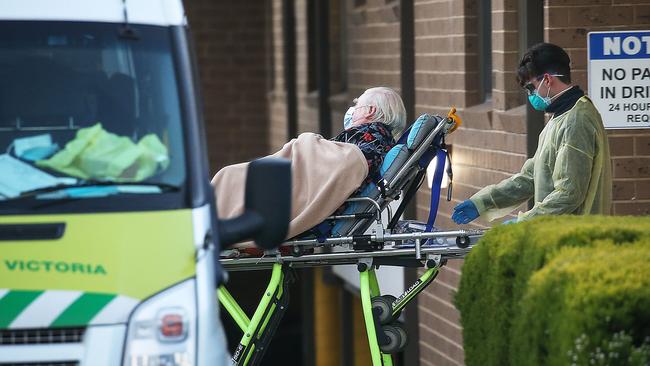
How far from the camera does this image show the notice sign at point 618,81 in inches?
342

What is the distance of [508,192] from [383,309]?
→ 3.04 ft

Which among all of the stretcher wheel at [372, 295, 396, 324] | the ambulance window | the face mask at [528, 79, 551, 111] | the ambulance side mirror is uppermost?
the ambulance window

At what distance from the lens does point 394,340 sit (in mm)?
9070

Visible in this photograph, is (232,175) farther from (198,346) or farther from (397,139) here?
(198,346)

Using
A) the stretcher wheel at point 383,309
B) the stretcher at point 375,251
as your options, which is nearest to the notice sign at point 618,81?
the stretcher at point 375,251

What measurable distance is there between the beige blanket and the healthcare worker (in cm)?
91

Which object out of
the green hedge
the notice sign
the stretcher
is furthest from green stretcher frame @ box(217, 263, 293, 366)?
the notice sign

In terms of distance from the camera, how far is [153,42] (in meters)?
7.00

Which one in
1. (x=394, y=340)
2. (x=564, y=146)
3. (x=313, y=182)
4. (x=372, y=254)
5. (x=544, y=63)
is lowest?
(x=394, y=340)

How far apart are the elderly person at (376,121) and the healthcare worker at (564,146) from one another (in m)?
0.88

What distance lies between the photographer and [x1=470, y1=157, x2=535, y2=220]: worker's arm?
9250 millimetres

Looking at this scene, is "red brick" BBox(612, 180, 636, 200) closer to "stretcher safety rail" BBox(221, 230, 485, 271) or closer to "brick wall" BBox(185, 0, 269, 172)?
"stretcher safety rail" BBox(221, 230, 485, 271)

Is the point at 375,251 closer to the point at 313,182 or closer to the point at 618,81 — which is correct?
the point at 313,182

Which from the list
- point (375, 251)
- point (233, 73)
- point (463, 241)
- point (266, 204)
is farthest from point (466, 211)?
point (233, 73)
